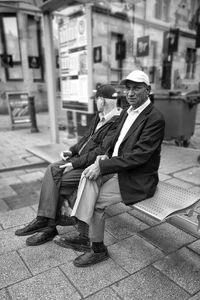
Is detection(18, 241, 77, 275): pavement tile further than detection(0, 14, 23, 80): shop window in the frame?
No

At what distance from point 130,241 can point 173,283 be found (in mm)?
606

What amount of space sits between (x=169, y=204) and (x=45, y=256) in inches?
44.9

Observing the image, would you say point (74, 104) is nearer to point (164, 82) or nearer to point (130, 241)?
point (130, 241)

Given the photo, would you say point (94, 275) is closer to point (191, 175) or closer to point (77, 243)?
point (77, 243)

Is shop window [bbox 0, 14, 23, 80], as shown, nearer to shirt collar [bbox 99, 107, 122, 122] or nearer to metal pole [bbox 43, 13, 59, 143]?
metal pole [bbox 43, 13, 59, 143]

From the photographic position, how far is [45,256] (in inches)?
90.3

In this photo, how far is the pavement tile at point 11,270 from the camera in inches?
79.1

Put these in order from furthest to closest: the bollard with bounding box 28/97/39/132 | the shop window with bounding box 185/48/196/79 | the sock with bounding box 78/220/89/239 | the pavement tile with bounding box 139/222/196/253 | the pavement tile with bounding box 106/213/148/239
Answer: the bollard with bounding box 28/97/39/132 → the shop window with bounding box 185/48/196/79 → the pavement tile with bounding box 106/213/148/239 → the pavement tile with bounding box 139/222/196/253 → the sock with bounding box 78/220/89/239

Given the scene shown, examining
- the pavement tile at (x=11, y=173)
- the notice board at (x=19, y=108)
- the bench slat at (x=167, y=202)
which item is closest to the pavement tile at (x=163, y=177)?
the bench slat at (x=167, y=202)

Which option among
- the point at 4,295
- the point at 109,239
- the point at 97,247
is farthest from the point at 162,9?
the point at 4,295

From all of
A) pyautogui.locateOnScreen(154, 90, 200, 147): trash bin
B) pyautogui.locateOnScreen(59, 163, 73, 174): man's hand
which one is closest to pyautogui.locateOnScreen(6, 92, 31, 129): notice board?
pyautogui.locateOnScreen(154, 90, 200, 147): trash bin

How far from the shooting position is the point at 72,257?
2.28m

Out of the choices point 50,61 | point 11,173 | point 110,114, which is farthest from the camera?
point 50,61

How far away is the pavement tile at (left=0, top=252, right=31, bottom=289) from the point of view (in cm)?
201
